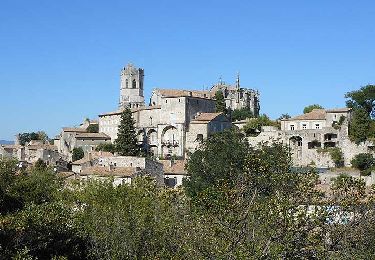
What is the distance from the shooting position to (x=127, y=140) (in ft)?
286

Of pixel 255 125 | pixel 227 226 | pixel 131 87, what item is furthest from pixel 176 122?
pixel 227 226

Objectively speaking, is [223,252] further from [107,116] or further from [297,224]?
[107,116]

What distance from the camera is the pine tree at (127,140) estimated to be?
3387 inches

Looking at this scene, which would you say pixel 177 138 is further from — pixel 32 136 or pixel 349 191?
pixel 349 191

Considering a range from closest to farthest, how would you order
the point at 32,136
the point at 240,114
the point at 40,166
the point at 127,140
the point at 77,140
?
the point at 40,166
the point at 127,140
the point at 77,140
the point at 240,114
the point at 32,136

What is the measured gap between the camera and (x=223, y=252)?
1831 centimetres

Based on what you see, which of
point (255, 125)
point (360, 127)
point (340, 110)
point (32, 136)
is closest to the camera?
point (360, 127)

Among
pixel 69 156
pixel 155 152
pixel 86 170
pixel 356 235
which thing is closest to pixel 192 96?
pixel 155 152

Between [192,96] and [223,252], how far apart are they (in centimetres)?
7289

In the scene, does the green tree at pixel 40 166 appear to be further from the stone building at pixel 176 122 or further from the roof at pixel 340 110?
the roof at pixel 340 110

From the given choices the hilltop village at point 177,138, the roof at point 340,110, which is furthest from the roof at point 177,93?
the roof at point 340,110

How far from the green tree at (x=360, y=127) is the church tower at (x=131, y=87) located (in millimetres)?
68825

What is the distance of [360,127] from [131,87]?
72.8 metres

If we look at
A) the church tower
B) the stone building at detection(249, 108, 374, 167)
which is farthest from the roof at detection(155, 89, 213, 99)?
the church tower
